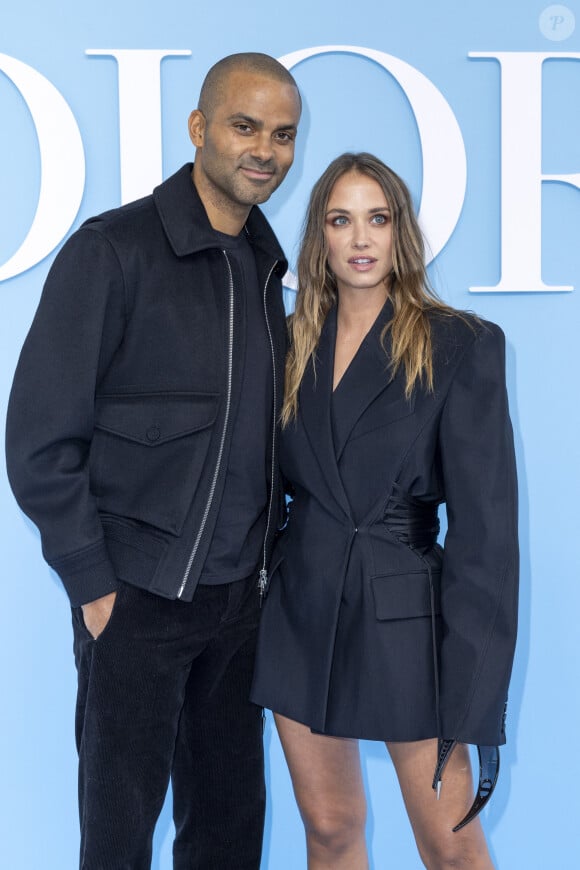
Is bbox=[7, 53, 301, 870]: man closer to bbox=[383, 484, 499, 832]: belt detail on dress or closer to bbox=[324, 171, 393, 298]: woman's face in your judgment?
bbox=[324, 171, 393, 298]: woman's face

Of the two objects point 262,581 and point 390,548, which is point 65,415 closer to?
point 262,581

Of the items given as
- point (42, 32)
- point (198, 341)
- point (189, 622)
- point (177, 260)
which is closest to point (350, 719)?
point (189, 622)

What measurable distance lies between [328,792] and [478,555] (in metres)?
0.59

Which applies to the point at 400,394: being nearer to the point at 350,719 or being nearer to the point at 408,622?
Answer: the point at 408,622

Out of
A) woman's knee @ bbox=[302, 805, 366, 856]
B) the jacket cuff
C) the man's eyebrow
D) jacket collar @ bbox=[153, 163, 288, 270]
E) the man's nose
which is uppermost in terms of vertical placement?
the man's eyebrow

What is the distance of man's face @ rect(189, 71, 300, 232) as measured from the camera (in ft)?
6.49

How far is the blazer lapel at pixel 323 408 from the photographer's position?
6.46 ft

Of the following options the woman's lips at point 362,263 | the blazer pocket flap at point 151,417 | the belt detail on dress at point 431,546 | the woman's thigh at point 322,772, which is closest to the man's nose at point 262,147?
the woman's lips at point 362,263

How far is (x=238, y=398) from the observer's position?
1991mm

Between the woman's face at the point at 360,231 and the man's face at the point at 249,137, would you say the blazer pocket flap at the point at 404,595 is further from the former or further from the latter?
the man's face at the point at 249,137

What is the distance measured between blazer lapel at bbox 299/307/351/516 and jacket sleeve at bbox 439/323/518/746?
207 millimetres

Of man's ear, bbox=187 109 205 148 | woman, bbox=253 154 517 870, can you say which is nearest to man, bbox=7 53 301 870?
man's ear, bbox=187 109 205 148

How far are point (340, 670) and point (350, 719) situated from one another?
0.30 ft

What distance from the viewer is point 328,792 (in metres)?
2.08
